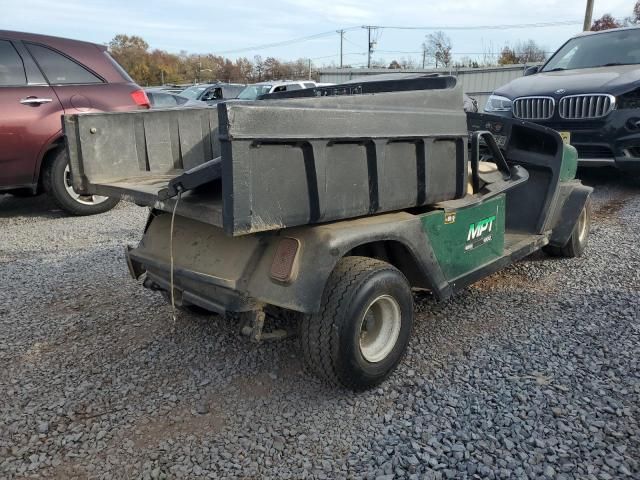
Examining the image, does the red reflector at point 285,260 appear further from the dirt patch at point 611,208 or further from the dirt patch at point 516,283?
the dirt patch at point 611,208

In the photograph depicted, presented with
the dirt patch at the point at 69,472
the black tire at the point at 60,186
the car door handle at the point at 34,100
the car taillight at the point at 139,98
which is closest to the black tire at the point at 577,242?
the dirt patch at the point at 69,472

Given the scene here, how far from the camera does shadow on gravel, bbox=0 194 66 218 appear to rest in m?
6.61

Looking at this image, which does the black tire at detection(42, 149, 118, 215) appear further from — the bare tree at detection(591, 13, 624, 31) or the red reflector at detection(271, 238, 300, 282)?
the bare tree at detection(591, 13, 624, 31)

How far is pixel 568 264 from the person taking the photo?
15.4 ft

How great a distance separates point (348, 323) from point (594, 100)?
5.69 metres

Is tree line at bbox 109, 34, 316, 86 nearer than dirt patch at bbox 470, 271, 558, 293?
No

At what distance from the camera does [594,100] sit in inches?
262

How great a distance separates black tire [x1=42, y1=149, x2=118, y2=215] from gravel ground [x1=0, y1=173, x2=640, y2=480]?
2.16 m

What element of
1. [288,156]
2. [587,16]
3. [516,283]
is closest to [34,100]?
[288,156]

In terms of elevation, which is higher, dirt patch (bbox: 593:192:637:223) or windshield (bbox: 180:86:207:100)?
windshield (bbox: 180:86:207:100)

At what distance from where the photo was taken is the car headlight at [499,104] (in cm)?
738

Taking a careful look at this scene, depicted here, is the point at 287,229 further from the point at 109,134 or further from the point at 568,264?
the point at 568,264

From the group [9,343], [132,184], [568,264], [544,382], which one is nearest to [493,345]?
[544,382]

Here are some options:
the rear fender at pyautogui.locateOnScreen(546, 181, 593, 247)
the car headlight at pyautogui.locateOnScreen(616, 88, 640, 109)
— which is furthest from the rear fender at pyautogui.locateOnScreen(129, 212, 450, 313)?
the car headlight at pyautogui.locateOnScreen(616, 88, 640, 109)
